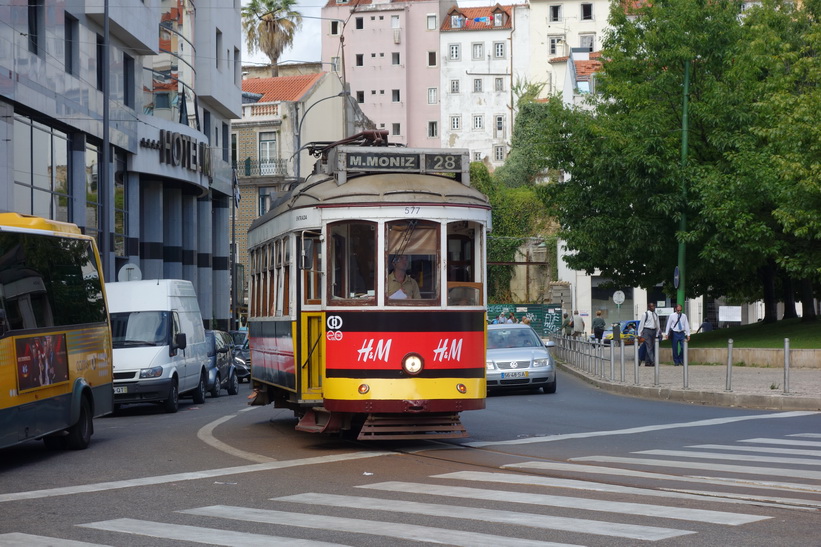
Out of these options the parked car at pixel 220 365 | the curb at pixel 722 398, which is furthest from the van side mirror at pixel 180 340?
the curb at pixel 722 398

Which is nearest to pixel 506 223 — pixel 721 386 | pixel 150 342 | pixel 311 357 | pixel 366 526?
pixel 721 386

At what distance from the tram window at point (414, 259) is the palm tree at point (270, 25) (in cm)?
7367

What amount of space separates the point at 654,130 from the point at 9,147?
60.4ft

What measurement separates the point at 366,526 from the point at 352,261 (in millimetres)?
5626

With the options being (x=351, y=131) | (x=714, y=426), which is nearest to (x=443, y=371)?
(x=714, y=426)

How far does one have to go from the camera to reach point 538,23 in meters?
114

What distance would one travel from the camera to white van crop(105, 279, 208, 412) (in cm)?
2259

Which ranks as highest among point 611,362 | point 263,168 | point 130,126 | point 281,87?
point 281,87

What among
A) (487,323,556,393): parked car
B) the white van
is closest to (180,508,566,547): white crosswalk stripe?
the white van

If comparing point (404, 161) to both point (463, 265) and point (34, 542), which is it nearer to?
point (463, 265)

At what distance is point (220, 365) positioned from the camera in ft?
96.7

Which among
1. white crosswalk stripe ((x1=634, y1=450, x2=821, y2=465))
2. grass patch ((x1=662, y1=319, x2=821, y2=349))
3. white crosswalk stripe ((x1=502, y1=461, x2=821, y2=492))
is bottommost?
white crosswalk stripe ((x1=634, y1=450, x2=821, y2=465))

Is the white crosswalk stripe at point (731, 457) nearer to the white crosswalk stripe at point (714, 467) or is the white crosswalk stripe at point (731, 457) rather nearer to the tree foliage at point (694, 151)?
the white crosswalk stripe at point (714, 467)

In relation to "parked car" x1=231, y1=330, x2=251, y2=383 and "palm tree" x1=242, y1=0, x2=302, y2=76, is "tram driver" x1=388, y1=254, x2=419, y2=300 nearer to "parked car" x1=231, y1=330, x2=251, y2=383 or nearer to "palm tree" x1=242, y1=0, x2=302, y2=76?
"parked car" x1=231, y1=330, x2=251, y2=383
